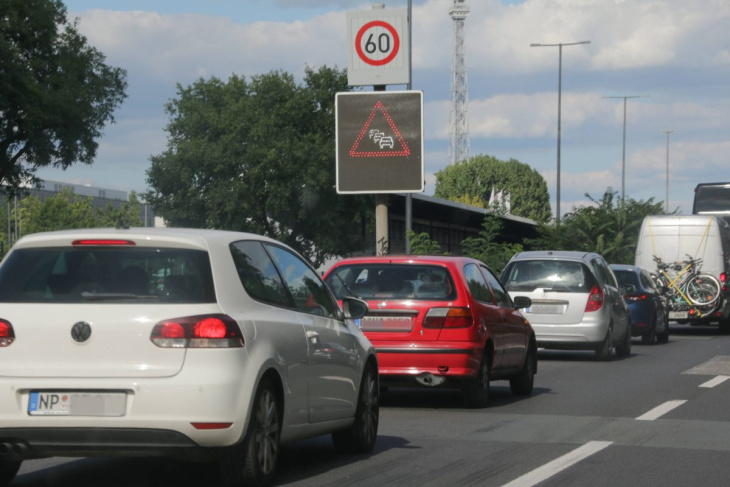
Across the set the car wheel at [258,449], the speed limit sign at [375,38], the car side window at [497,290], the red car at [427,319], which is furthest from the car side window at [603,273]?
the car wheel at [258,449]

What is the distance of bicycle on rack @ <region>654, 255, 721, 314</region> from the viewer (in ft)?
100

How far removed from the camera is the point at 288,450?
10023 millimetres

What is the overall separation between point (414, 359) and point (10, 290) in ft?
20.1

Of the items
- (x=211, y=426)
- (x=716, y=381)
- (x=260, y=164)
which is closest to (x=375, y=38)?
(x=716, y=381)

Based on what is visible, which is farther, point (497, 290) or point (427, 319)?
point (497, 290)

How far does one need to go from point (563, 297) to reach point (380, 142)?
17.7 ft

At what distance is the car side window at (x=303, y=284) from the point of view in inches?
343

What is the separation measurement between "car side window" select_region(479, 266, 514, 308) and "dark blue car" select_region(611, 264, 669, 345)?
11917 mm

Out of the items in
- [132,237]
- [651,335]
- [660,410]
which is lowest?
[651,335]

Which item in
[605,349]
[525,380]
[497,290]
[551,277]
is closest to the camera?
[497,290]

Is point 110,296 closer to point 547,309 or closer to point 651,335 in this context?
point 547,309

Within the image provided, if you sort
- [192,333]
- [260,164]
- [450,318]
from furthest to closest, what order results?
[260,164] < [450,318] < [192,333]

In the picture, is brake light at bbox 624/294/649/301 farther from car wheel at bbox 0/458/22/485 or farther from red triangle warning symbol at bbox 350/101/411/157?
car wheel at bbox 0/458/22/485

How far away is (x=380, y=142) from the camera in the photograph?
2448 centimetres
